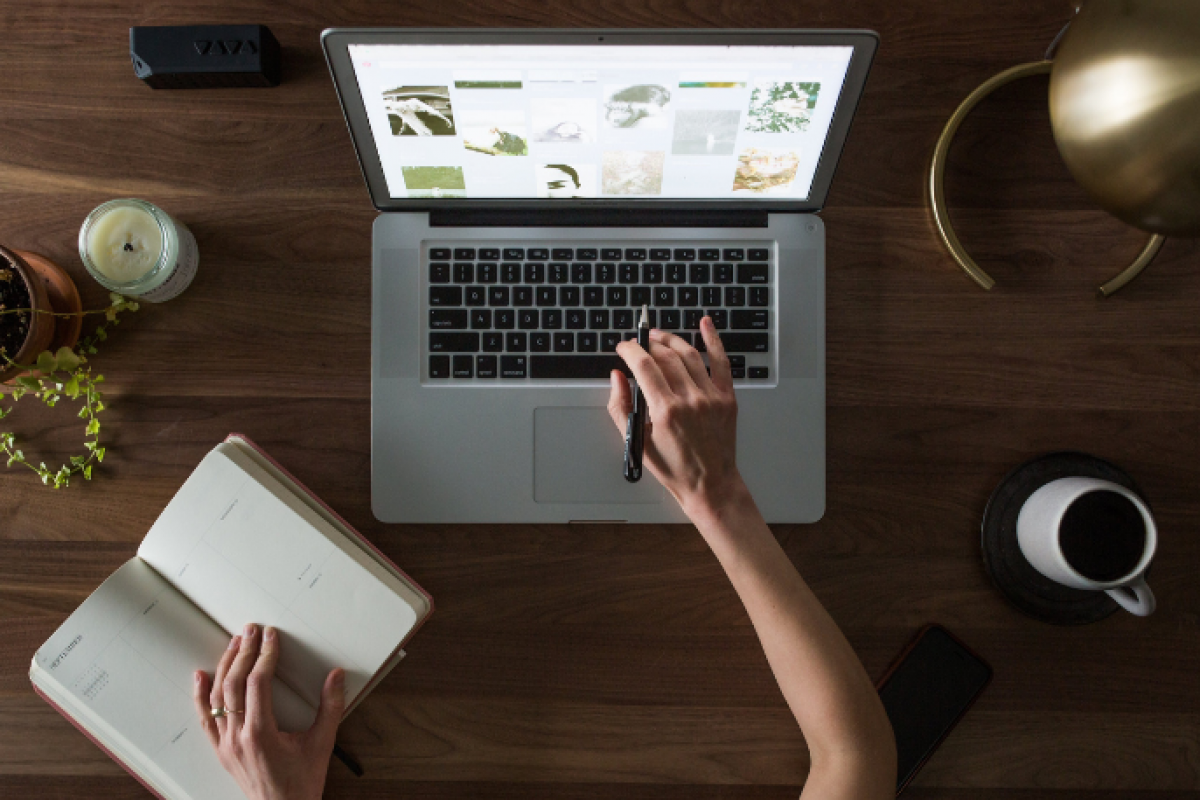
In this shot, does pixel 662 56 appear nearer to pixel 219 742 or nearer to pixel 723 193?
pixel 723 193

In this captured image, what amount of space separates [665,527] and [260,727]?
0.44 m

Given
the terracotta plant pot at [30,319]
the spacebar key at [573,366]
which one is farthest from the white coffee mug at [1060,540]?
the terracotta plant pot at [30,319]

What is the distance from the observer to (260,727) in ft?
2.26

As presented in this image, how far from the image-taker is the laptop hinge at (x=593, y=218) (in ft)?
2.59

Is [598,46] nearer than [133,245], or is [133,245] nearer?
[598,46]

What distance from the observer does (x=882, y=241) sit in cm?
83

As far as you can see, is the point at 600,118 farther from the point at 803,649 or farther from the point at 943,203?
the point at 803,649

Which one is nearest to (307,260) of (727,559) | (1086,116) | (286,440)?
(286,440)

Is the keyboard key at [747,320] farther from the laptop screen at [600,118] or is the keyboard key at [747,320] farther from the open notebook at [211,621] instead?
the open notebook at [211,621]

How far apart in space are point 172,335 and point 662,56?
606 mm

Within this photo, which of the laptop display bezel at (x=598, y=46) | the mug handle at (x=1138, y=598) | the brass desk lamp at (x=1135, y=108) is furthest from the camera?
the mug handle at (x=1138, y=598)

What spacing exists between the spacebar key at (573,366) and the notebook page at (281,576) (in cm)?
27

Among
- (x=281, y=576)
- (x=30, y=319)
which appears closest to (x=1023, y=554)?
(x=281, y=576)

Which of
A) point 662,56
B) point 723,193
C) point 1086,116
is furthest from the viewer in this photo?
point 723,193
